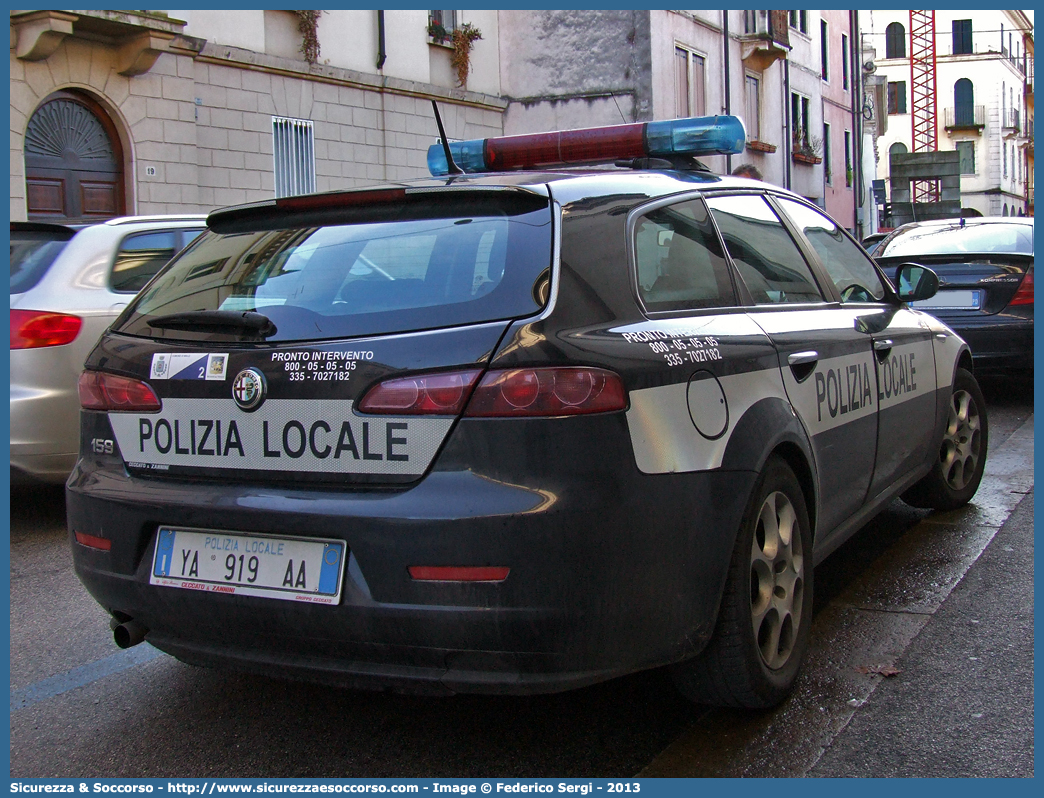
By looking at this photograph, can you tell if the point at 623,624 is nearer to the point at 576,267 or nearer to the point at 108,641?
the point at 576,267

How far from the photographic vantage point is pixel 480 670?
98.7 inches

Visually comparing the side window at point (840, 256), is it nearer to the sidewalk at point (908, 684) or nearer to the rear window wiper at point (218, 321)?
the sidewalk at point (908, 684)

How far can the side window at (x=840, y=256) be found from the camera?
420 cm

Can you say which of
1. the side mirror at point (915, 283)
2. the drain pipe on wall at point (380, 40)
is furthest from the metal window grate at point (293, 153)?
the side mirror at point (915, 283)

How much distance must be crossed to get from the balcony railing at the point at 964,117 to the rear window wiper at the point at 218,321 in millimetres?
68961

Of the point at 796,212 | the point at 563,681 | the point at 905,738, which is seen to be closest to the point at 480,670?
the point at 563,681

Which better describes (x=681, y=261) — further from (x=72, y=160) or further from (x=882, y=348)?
(x=72, y=160)

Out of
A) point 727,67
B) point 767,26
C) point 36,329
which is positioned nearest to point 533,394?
point 36,329

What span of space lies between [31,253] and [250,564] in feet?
11.4

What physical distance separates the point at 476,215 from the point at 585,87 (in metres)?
22.5

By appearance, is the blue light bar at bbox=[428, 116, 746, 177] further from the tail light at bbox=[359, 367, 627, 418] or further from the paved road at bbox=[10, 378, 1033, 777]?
the paved road at bbox=[10, 378, 1033, 777]

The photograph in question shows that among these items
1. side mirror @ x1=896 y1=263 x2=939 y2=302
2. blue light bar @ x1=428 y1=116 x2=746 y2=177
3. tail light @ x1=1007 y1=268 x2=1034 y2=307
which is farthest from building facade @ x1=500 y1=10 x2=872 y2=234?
blue light bar @ x1=428 y1=116 x2=746 y2=177

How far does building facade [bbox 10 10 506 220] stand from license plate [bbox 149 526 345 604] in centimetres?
1201

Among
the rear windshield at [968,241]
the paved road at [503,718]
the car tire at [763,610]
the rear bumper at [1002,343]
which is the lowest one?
the paved road at [503,718]
